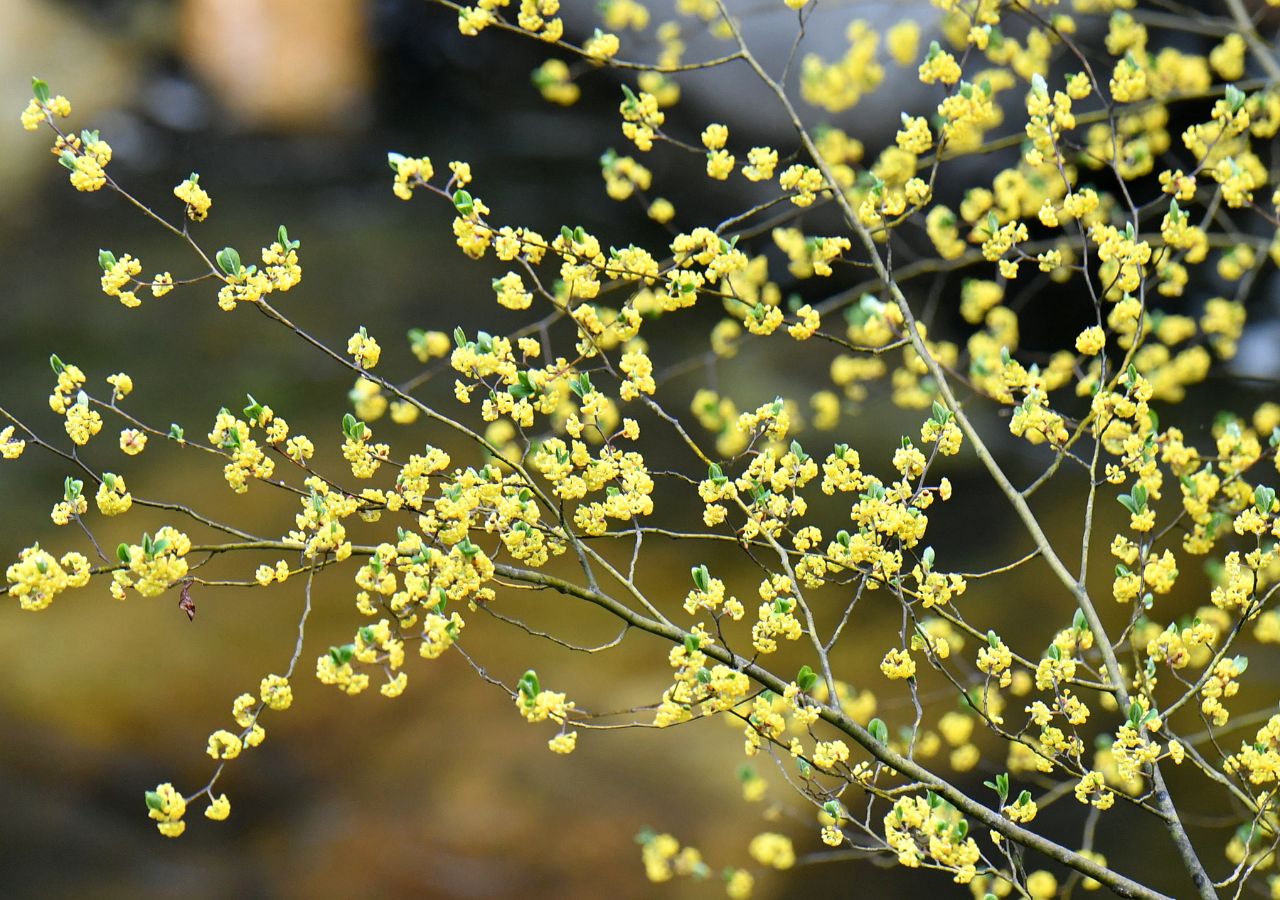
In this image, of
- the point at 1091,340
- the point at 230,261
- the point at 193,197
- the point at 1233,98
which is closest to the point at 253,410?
the point at 230,261

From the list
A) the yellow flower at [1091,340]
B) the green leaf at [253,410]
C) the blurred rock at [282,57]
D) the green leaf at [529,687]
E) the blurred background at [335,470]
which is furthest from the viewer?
the blurred rock at [282,57]

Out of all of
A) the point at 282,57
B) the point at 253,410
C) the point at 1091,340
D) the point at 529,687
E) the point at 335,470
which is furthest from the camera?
the point at 282,57

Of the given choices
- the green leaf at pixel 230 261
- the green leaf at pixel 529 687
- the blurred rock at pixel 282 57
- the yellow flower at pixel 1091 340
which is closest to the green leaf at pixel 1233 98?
the yellow flower at pixel 1091 340

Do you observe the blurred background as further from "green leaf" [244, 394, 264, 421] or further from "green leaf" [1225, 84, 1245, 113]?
"green leaf" [1225, 84, 1245, 113]

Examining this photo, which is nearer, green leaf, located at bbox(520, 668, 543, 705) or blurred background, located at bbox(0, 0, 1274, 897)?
green leaf, located at bbox(520, 668, 543, 705)

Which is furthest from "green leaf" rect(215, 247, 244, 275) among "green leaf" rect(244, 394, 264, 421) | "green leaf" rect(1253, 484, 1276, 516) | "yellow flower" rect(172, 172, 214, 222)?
"green leaf" rect(1253, 484, 1276, 516)

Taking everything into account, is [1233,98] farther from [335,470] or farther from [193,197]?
[335,470]

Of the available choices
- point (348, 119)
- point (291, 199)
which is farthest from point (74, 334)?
point (348, 119)

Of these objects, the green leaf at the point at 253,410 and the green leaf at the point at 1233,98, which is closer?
the green leaf at the point at 253,410

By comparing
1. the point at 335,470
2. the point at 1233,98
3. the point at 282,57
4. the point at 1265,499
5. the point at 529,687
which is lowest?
the point at 529,687

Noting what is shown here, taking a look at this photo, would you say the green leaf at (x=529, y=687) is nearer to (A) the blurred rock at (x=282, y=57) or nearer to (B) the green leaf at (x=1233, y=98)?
(B) the green leaf at (x=1233, y=98)
